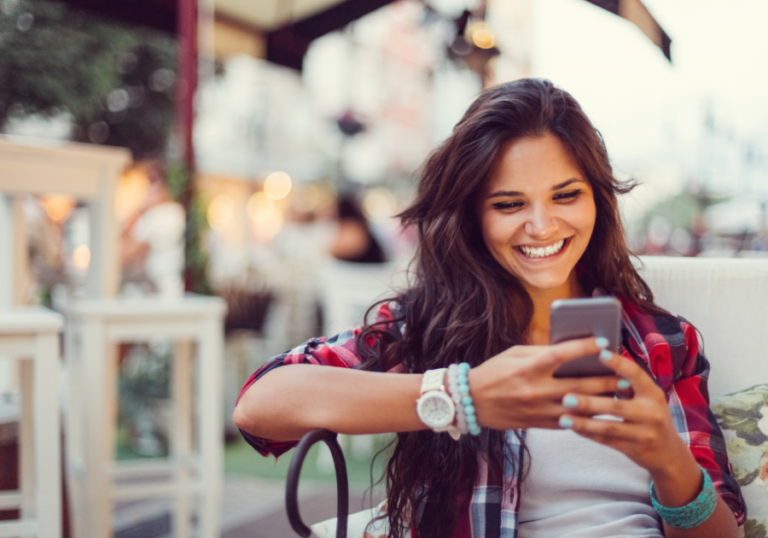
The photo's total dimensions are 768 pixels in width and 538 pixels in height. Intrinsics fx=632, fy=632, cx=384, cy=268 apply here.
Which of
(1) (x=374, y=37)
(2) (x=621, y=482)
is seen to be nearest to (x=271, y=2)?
(2) (x=621, y=482)

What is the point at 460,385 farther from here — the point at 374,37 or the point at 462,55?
the point at 374,37

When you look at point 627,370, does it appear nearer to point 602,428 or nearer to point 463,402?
point 602,428

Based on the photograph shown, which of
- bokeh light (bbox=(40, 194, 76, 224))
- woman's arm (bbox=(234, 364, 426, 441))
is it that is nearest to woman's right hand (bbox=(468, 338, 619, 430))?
woman's arm (bbox=(234, 364, 426, 441))

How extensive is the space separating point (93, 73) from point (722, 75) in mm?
4531

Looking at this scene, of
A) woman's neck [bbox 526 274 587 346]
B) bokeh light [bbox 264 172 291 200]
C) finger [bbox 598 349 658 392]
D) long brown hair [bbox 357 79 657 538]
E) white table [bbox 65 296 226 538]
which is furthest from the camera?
bokeh light [bbox 264 172 291 200]

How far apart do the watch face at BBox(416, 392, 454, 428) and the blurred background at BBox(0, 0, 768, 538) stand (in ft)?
2.27

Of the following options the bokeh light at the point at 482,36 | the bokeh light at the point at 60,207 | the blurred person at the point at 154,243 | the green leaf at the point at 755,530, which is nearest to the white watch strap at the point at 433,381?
the green leaf at the point at 755,530

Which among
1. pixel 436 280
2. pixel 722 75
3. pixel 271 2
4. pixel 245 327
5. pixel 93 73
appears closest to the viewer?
pixel 436 280

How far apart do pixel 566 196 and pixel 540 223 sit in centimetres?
10

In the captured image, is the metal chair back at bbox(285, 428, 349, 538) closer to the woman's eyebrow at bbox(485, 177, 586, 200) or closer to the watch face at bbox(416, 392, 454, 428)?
the watch face at bbox(416, 392, 454, 428)

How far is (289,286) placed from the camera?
4.64 meters

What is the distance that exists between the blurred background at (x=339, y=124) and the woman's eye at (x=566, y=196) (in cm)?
34

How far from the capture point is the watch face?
876mm

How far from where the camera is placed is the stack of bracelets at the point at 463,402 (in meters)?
0.87
